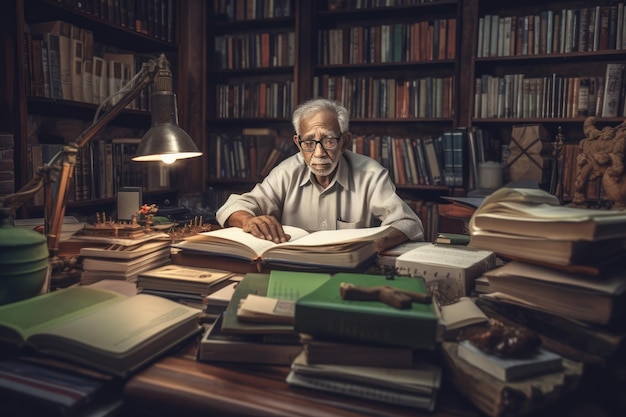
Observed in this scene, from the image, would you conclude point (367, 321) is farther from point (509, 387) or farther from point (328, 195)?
point (328, 195)

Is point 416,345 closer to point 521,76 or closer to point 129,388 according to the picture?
point 129,388

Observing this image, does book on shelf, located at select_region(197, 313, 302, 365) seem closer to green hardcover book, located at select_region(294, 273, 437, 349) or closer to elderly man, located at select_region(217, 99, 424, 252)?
green hardcover book, located at select_region(294, 273, 437, 349)

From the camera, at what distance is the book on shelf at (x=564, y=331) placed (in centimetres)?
70

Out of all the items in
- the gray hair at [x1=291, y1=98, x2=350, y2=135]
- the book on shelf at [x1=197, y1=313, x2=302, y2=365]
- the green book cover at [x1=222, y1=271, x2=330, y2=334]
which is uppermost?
the gray hair at [x1=291, y1=98, x2=350, y2=135]

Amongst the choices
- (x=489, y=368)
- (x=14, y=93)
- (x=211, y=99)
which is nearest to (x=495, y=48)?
(x=211, y=99)

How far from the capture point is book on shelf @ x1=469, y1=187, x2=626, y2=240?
734mm

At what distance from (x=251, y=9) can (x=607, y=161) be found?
9.06 feet

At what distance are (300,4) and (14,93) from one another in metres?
1.87

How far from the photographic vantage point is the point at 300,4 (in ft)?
11.1

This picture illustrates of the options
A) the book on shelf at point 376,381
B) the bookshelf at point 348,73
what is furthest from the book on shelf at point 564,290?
the bookshelf at point 348,73

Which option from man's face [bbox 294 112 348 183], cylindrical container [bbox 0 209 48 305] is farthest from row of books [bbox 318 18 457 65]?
cylindrical container [bbox 0 209 48 305]

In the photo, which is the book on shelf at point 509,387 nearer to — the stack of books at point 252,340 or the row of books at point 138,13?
the stack of books at point 252,340

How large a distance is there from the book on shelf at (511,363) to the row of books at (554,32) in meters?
2.68

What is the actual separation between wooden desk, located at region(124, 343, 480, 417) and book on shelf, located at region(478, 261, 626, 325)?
0.24 m
